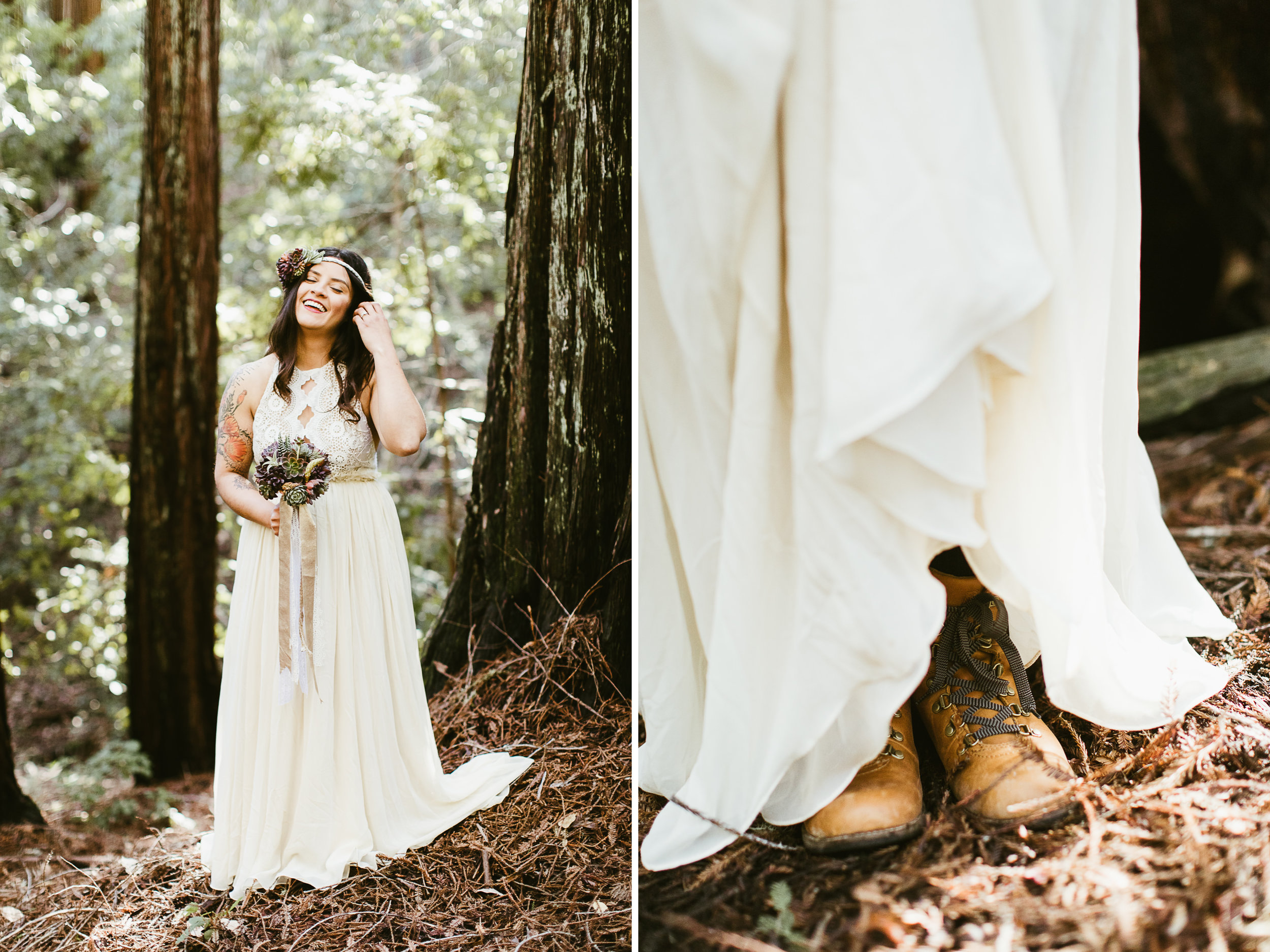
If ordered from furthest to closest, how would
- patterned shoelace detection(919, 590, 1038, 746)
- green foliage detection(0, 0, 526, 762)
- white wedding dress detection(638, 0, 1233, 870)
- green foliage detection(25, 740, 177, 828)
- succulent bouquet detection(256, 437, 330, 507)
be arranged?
green foliage detection(0, 0, 526, 762) < green foliage detection(25, 740, 177, 828) < succulent bouquet detection(256, 437, 330, 507) < patterned shoelace detection(919, 590, 1038, 746) < white wedding dress detection(638, 0, 1233, 870)

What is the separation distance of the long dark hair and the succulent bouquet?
0.35 ft

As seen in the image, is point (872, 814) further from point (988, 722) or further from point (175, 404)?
point (175, 404)

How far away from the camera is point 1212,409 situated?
3.26 m

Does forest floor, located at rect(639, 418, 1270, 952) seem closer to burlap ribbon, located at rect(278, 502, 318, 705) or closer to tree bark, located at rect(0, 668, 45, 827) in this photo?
burlap ribbon, located at rect(278, 502, 318, 705)

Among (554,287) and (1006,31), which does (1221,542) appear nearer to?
(1006,31)

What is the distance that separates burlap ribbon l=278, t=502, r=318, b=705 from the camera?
1.49 metres

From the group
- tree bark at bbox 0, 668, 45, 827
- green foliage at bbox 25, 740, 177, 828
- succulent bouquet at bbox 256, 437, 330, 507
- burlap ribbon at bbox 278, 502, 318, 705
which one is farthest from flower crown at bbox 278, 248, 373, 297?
green foliage at bbox 25, 740, 177, 828

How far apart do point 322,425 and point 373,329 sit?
22 cm

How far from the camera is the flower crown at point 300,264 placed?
1.55 metres

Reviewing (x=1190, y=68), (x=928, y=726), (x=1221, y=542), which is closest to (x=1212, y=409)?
(x=1221, y=542)

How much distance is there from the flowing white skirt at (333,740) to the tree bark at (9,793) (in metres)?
0.94

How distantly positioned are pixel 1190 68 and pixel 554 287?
4.04 meters

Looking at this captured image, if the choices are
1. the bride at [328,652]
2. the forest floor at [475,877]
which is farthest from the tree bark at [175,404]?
the bride at [328,652]

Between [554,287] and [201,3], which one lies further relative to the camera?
[201,3]
